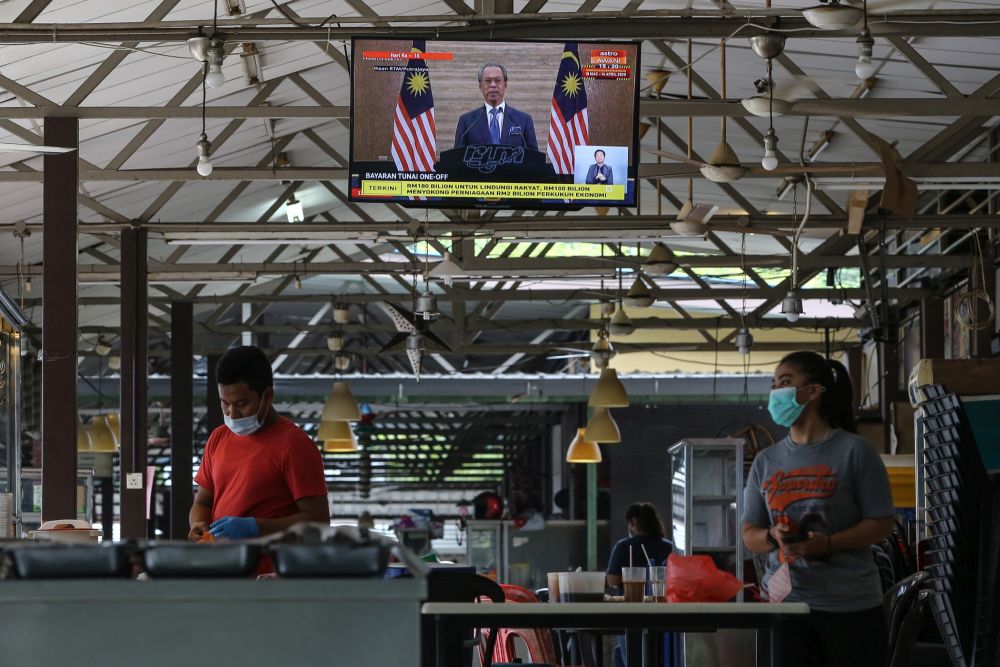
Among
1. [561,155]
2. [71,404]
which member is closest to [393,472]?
[71,404]

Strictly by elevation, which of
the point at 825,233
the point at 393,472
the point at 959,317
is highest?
the point at 825,233

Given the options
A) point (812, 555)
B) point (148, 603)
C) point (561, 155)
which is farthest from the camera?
point (561, 155)

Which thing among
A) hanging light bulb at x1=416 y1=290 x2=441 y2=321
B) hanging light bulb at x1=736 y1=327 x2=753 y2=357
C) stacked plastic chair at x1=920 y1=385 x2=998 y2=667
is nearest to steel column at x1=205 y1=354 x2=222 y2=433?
hanging light bulb at x1=736 y1=327 x2=753 y2=357

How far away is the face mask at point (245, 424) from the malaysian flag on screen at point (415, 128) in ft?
9.81

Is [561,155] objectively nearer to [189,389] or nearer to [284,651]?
[284,651]

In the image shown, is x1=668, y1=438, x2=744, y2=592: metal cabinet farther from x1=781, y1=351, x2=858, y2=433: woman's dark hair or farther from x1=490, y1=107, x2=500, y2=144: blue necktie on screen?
x1=781, y1=351, x2=858, y2=433: woman's dark hair

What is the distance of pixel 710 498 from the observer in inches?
419

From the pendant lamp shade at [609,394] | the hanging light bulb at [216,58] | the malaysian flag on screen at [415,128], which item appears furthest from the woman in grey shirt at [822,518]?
the pendant lamp shade at [609,394]

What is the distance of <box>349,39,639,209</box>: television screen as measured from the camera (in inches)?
293

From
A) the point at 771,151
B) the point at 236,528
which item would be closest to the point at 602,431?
the point at 771,151

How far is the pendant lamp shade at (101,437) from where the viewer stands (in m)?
19.8

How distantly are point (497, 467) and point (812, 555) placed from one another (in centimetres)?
2347

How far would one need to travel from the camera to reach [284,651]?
2.58 meters

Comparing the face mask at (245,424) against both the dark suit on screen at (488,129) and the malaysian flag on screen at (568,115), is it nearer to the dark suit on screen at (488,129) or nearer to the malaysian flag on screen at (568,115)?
the dark suit on screen at (488,129)
